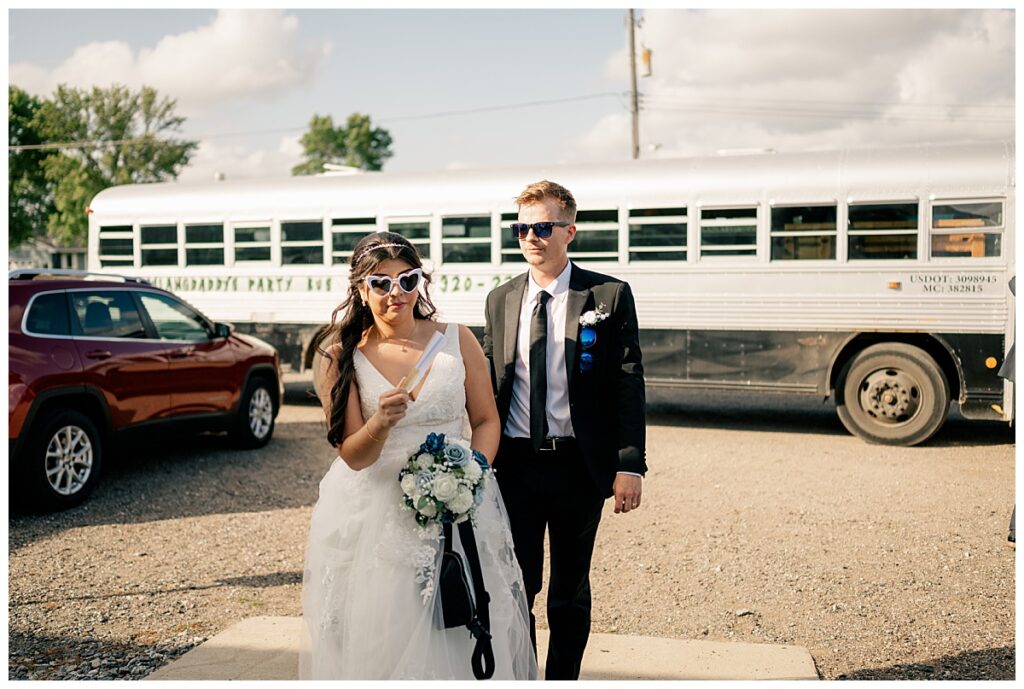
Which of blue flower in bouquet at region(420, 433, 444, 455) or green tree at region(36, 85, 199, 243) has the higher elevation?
green tree at region(36, 85, 199, 243)

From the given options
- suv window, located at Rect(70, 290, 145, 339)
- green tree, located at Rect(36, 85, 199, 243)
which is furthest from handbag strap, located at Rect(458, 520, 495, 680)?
green tree, located at Rect(36, 85, 199, 243)

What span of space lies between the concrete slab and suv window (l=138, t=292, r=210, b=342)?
4.44 meters

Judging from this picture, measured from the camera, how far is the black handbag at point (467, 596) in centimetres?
307

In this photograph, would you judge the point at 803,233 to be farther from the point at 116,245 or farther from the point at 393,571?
the point at 116,245

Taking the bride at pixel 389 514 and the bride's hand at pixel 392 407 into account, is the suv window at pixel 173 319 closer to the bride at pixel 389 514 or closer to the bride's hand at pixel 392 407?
the bride at pixel 389 514

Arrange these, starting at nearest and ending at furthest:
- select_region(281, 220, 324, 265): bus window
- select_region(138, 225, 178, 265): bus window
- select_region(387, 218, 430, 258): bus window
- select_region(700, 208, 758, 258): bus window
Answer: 1. select_region(700, 208, 758, 258): bus window
2. select_region(387, 218, 430, 258): bus window
3. select_region(281, 220, 324, 265): bus window
4. select_region(138, 225, 178, 265): bus window

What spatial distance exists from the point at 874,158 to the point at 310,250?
682 cm

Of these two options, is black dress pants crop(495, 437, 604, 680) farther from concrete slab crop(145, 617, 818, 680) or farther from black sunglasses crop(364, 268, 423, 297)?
black sunglasses crop(364, 268, 423, 297)

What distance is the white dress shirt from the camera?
11.5ft

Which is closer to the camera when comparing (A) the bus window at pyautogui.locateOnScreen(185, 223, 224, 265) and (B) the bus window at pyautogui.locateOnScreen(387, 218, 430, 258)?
(B) the bus window at pyautogui.locateOnScreen(387, 218, 430, 258)

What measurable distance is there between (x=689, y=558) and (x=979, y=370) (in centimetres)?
512

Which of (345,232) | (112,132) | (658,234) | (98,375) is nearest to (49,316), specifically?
(98,375)

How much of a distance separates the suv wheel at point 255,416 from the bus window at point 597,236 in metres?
3.83

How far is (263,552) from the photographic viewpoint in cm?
616
